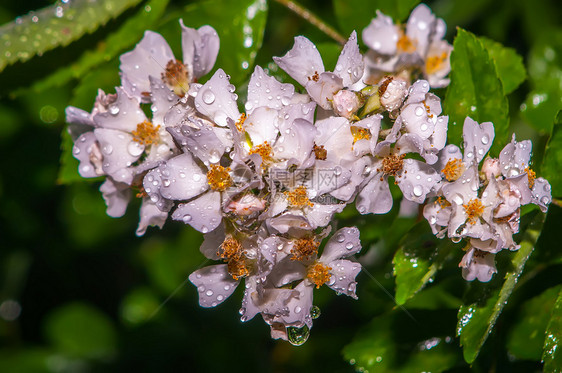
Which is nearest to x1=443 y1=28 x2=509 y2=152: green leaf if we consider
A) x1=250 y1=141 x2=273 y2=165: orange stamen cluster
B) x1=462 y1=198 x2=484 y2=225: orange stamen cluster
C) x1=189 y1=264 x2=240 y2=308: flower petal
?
x1=462 y1=198 x2=484 y2=225: orange stamen cluster

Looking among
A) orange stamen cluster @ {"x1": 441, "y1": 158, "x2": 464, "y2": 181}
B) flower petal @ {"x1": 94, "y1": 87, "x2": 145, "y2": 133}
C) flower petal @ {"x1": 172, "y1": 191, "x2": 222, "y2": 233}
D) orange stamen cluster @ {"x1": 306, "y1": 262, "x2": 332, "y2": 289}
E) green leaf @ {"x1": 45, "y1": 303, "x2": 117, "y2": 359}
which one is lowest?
green leaf @ {"x1": 45, "y1": 303, "x2": 117, "y2": 359}

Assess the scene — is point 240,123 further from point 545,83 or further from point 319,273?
point 545,83

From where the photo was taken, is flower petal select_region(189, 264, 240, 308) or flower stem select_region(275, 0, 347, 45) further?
flower stem select_region(275, 0, 347, 45)

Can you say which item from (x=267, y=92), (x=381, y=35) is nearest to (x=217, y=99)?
(x=267, y=92)

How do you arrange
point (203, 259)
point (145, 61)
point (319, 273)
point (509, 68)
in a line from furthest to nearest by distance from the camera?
point (203, 259)
point (509, 68)
point (145, 61)
point (319, 273)

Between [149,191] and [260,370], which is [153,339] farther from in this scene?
Answer: [149,191]

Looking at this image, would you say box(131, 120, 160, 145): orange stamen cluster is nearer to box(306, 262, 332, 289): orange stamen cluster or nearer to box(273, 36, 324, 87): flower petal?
box(273, 36, 324, 87): flower petal

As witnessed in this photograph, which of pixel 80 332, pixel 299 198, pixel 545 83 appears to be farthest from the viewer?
pixel 80 332
